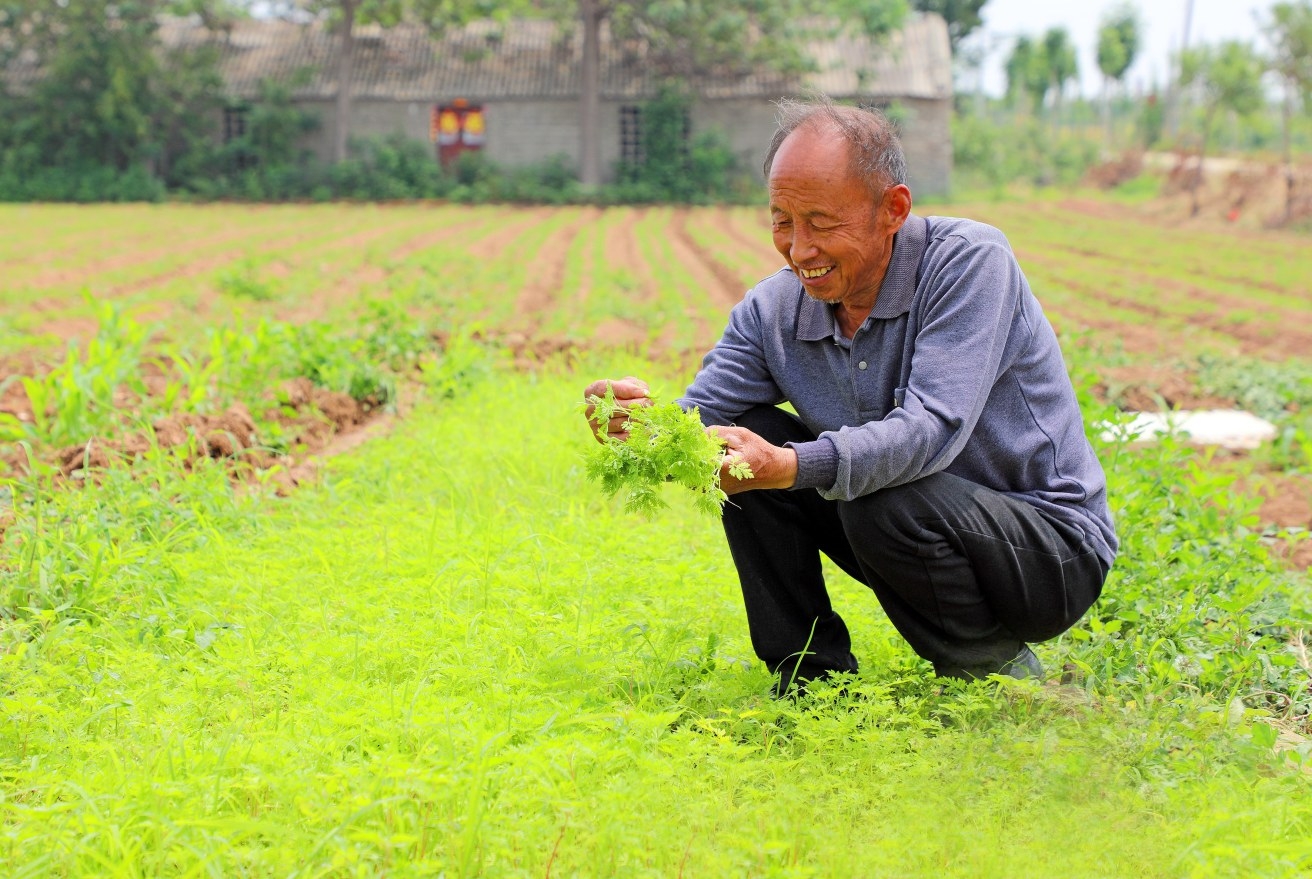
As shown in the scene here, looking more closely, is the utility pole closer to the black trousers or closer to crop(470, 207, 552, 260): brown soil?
crop(470, 207, 552, 260): brown soil

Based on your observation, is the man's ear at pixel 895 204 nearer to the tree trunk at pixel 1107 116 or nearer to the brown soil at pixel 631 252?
the brown soil at pixel 631 252

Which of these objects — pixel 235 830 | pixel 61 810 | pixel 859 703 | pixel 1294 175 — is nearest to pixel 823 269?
pixel 859 703

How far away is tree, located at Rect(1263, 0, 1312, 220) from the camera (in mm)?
28828

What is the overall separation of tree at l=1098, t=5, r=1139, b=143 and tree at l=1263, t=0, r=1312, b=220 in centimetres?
1699

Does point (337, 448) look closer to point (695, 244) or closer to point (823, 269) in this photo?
point (823, 269)

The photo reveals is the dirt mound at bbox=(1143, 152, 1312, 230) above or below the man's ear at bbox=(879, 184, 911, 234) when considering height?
below

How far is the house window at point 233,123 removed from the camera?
31844mm

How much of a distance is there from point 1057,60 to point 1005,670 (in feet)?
165

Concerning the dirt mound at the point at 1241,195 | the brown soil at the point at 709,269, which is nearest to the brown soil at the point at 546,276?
the brown soil at the point at 709,269

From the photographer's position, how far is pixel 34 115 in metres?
28.9

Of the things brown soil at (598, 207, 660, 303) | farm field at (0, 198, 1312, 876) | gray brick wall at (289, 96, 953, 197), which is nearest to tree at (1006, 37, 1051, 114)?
gray brick wall at (289, 96, 953, 197)

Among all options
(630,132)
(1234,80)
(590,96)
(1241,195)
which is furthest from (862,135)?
(1234,80)

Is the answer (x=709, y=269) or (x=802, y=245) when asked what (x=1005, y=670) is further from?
(x=709, y=269)

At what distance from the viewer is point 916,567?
2814 millimetres
